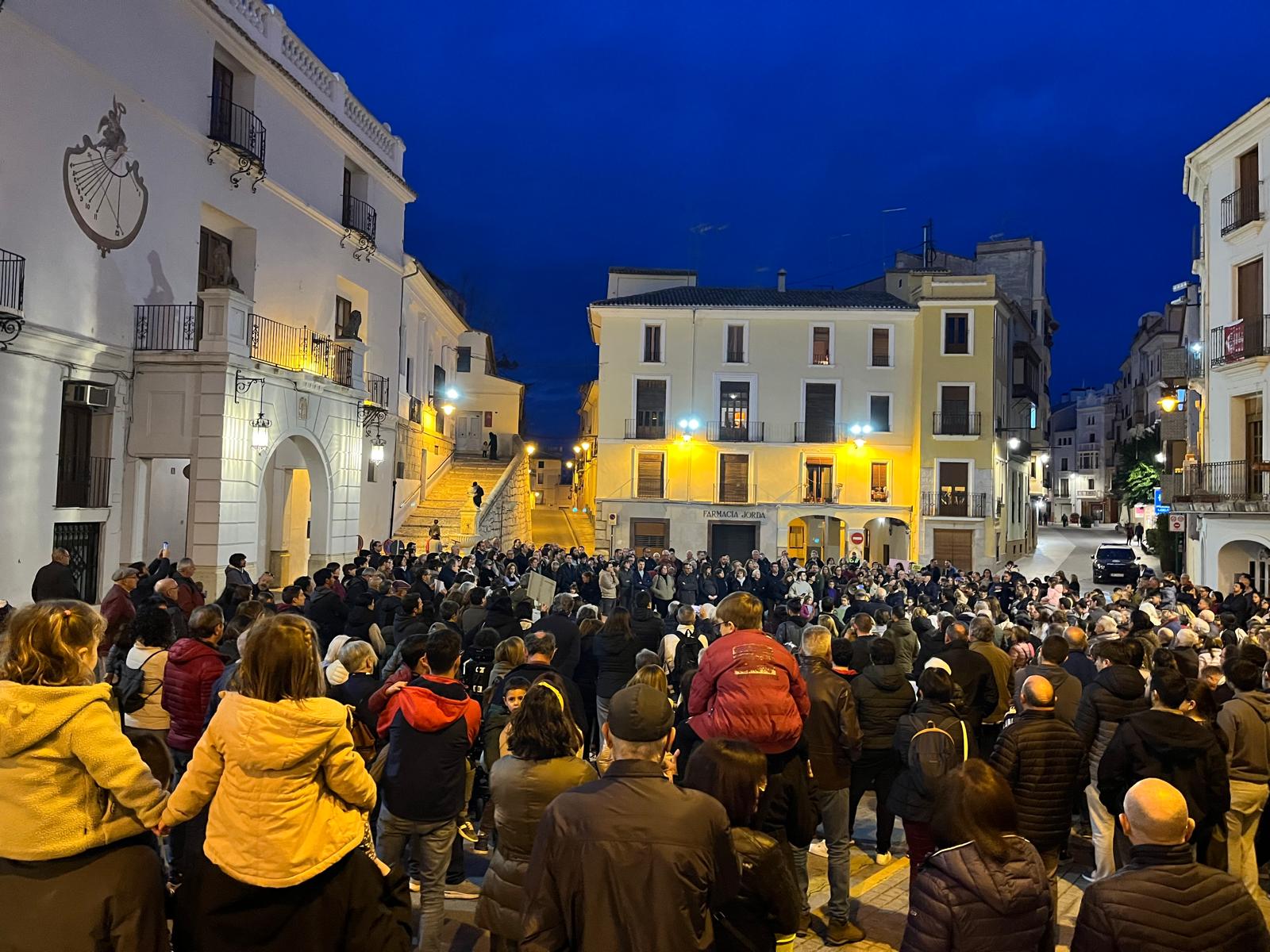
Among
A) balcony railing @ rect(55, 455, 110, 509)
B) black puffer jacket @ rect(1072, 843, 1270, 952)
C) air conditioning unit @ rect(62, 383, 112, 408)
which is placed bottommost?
black puffer jacket @ rect(1072, 843, 1270, 952)

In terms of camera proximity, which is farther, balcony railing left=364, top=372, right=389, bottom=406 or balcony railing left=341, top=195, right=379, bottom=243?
balcony railing left=364, top=372, right=389, bottom=406

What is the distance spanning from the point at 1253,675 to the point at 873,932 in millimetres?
2969

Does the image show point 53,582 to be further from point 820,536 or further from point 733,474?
point 820,536

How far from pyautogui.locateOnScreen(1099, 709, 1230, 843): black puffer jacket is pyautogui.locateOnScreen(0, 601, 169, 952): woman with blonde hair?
4757mm

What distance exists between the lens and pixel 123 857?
2.82 meters

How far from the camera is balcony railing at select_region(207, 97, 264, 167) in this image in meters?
16.9

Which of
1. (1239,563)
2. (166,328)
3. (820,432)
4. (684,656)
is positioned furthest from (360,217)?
(1239,563)

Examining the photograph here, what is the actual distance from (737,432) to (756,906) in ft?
108

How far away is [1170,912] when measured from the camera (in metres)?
2.75

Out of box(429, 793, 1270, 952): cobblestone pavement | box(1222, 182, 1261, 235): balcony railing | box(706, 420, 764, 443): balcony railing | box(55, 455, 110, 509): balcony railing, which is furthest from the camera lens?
box(706, 420, 764, 443): balcony railing

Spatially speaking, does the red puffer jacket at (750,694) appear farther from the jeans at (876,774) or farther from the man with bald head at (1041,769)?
the jeans at (876,774)

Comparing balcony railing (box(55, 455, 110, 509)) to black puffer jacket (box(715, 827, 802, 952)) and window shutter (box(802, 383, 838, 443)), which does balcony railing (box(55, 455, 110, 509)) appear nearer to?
black puffer jacket (box(715, 827, 802, 952))

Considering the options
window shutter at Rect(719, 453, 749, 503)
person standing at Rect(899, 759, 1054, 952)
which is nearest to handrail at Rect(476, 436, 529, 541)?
window shutter at Rect(719, 453, 749, 503)

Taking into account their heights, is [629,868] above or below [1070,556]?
above
